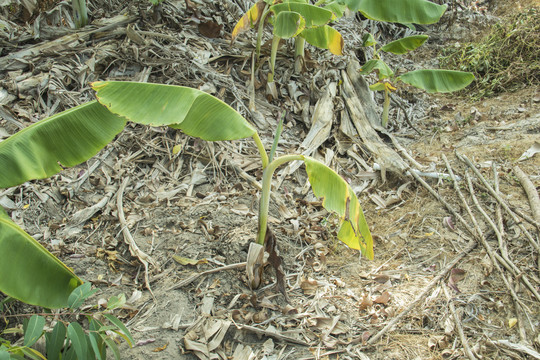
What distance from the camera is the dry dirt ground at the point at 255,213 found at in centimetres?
262

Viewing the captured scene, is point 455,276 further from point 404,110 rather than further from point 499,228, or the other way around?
point 404,110

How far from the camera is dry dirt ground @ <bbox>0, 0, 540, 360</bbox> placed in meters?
2.62

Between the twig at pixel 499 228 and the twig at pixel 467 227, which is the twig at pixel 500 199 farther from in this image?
the twig at pixel 467 227

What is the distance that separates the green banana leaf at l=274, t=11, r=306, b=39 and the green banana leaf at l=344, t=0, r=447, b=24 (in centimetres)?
77

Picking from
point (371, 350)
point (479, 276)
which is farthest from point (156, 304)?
point (479, 276)

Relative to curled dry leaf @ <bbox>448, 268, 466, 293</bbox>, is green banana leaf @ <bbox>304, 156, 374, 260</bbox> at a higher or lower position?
higher

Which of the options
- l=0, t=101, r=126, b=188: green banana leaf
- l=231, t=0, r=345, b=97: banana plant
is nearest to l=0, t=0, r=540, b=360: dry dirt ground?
l=231, t=0, r=345, b=97: banana plant

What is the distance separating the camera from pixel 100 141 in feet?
7.68

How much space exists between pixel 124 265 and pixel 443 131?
4061 mm

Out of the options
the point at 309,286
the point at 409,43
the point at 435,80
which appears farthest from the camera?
the point at 409,43

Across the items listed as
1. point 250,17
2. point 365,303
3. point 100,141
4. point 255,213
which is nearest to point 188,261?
point 255,213

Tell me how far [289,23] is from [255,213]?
1.74 meters

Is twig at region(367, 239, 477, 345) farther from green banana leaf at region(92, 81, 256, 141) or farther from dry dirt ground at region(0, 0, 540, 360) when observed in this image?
green banana leaf at region(92, 81, 256, 141)

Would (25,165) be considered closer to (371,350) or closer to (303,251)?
(303,251)
